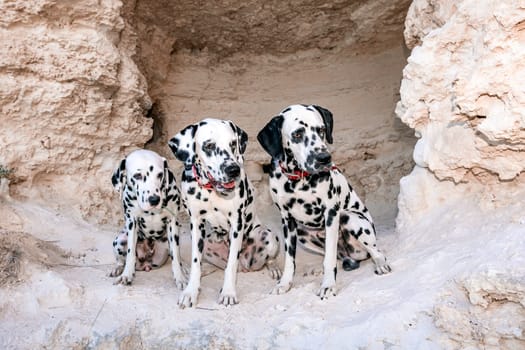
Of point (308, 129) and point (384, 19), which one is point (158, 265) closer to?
point (308, 129)

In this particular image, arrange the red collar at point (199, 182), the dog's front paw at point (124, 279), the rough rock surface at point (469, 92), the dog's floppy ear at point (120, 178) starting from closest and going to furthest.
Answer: the rough rock surface at point (469, 92), the red collar at point (199, 182), the dog's front paw at point (124, 279), the dog's floppy ear at point (120, 178)

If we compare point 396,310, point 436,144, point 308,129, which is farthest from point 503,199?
point 308,129

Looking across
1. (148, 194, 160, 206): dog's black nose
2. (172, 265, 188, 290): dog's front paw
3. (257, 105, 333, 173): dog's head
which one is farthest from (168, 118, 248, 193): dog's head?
(172, 265, 188, 290): dog's front paw

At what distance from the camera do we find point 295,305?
201 inches

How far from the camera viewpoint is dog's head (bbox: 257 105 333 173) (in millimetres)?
5241

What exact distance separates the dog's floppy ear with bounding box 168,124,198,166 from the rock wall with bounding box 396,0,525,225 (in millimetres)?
2291

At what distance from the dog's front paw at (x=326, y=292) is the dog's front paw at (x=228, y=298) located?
779mm

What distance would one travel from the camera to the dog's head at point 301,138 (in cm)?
524

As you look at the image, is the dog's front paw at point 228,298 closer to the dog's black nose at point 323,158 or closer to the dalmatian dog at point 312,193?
the dalmatian dog at point 312,193

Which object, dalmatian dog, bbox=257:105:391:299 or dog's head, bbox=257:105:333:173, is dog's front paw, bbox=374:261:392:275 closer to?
dalmatian dog, bbox=257:105:391:299

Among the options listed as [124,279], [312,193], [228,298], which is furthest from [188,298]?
[312,193]

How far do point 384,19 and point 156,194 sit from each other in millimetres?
4733

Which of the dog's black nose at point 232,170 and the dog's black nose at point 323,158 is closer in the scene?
the dog's black nose at point 232,170

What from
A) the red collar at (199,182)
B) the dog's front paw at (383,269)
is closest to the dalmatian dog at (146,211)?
the red collar at (199,182)
